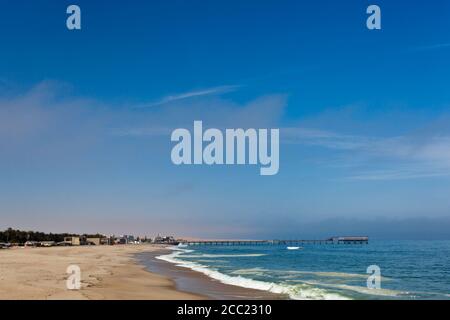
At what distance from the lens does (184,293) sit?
25469mm

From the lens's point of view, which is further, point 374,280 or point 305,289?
point 374,280
